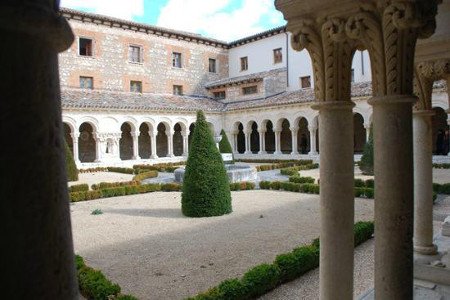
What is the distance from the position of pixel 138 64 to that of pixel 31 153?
32.4 meters

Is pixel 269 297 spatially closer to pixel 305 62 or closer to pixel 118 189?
pixel 118 189

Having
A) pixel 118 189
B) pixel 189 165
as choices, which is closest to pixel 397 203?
pixel 189 165

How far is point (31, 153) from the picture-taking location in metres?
0.91

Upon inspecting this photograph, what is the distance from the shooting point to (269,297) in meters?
5.03

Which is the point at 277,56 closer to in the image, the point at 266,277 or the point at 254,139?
the point at 254,139

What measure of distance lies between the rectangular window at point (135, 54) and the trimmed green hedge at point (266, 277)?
28291mm

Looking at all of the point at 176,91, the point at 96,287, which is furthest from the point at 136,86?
the point at 96,287

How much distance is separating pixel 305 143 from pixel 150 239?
26.9 m

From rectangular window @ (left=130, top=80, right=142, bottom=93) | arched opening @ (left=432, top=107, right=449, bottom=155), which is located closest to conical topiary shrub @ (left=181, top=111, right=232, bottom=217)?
arched opening @ (left=432, top=107, right=449, bottom=155)

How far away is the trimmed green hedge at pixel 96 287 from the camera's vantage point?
4.71m

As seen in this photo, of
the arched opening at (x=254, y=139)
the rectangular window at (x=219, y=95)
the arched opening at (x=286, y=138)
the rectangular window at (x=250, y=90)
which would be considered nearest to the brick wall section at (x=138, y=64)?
Answer: the rectangular window at (x=219, y=95)

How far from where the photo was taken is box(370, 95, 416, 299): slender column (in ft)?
8.68

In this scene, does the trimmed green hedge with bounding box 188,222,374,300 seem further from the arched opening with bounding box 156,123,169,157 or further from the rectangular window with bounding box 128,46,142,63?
the rectangular window with bounding box 128,46,142,63

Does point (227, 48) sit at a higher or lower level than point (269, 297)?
higher
